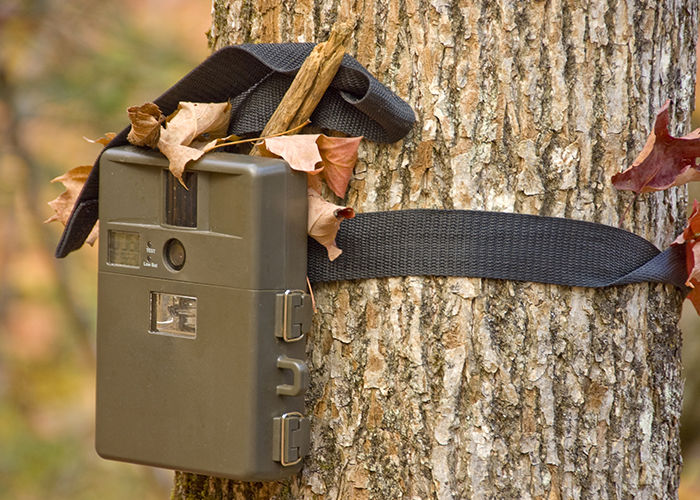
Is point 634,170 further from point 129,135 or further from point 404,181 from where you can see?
point 129,135

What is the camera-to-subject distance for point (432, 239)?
45.3 inches

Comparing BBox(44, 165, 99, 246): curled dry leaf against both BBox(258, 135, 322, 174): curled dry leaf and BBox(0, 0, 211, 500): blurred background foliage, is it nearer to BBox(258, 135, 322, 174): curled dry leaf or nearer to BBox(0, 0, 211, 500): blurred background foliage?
BBox(258, 135, 322, 174): curled dry leaf

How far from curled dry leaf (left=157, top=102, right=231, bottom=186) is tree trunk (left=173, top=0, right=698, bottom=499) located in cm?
26

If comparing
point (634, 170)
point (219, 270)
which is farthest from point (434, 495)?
point (634, 170)

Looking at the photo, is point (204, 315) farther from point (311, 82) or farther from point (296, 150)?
point (311, 82)

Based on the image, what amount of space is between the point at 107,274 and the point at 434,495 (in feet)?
2.25

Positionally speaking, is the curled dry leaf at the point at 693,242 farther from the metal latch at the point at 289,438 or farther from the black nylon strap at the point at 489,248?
the metal latch at the point at 289,438

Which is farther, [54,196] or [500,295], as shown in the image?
[54,196]

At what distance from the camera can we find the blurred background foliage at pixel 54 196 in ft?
14.1

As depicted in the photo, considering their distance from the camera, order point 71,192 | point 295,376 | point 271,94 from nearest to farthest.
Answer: point 295,376 < point 271,94 < point 71,192

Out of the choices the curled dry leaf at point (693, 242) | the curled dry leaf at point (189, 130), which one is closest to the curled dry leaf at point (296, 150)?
the curled dry leaf at point (189, 130)

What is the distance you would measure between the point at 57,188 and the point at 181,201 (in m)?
4.45

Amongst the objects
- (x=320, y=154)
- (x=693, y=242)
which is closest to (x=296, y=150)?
(x=320, y=154)

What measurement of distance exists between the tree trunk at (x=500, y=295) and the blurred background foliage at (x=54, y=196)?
2413 mm
